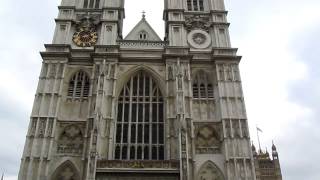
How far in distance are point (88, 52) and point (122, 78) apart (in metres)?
3.55

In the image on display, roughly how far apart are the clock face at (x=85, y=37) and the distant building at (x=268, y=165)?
3471 cm

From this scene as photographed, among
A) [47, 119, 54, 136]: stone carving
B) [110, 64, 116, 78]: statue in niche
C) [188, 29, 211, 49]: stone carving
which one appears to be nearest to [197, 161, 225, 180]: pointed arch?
[110, 64, 116, 78]: statue in niche

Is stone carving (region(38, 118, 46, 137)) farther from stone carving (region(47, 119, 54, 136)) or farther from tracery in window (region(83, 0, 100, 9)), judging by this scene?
tracery in window (region(83, 0, 100, 9))

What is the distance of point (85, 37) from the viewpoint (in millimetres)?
27578

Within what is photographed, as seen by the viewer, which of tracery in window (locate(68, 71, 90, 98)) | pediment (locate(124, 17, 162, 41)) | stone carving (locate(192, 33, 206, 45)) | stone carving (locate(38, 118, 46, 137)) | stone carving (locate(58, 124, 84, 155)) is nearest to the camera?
stone carving (locate(38, 118, 46, 137))

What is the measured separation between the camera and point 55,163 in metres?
21.9

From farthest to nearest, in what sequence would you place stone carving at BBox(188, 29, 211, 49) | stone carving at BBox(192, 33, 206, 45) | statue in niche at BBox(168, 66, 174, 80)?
1. stone carving at BBox(192, 33, 206, 45)
2. stone carving at BBox(188, 29, 211, 49)
3. statue in niche at BBox(168, 66, 174, 80)

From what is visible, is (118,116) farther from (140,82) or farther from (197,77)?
(197,77)

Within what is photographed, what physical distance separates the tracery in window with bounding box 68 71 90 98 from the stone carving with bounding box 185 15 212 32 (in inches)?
372

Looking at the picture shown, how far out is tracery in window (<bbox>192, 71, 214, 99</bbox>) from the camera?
995 inches

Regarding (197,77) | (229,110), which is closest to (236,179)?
(229,110)

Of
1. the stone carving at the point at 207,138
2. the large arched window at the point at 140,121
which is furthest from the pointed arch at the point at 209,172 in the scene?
the large arched window at the point at 140,121

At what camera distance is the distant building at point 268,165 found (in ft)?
171

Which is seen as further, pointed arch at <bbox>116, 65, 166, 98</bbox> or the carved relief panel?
pointed arch at <bbox>116, 65, 166, 98</bbox>
